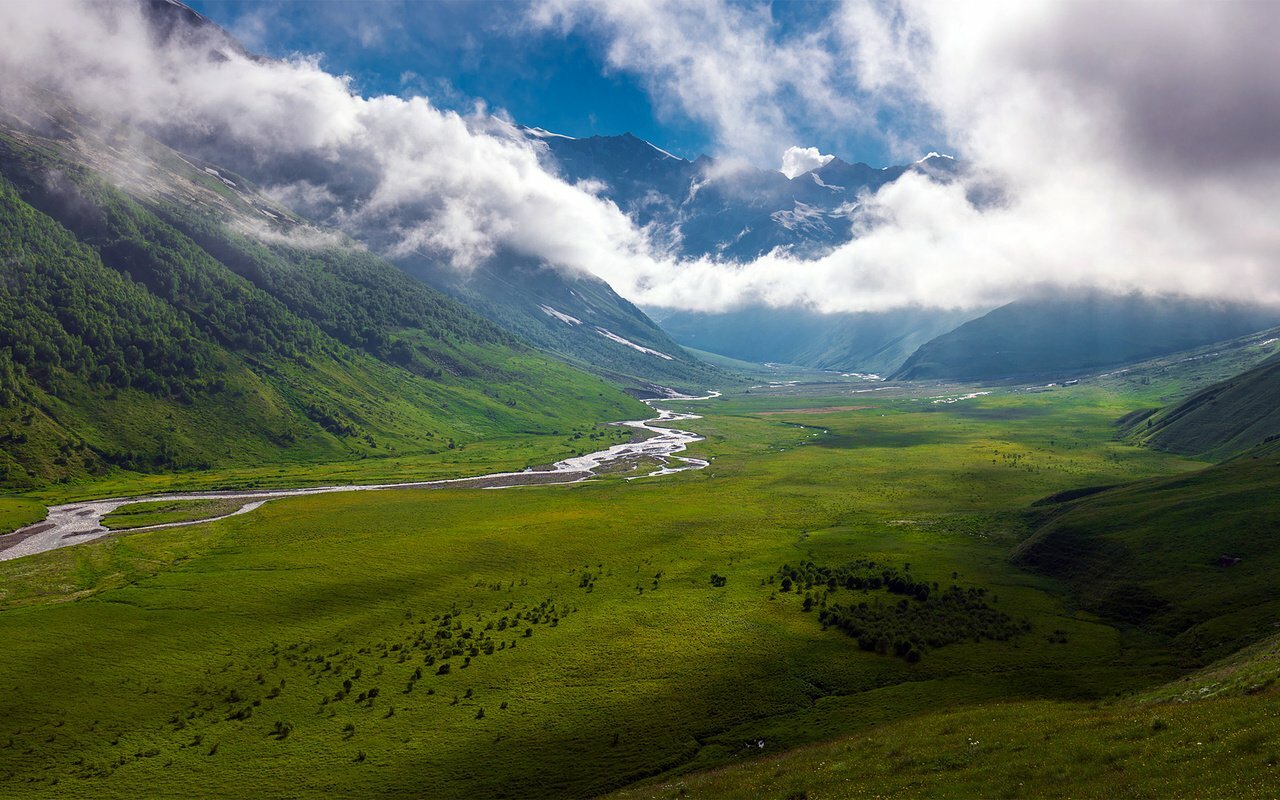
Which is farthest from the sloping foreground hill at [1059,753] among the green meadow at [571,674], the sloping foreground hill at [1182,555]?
the sloping foreground hill at [1182,555]

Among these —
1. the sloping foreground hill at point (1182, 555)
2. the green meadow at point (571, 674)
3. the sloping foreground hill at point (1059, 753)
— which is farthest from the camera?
the sloping foreground hill at point (1182, 555)

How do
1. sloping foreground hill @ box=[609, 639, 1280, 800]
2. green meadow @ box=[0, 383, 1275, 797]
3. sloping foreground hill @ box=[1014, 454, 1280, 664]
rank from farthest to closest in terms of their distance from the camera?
1. sloping foreground hill @ box=[1014, 454, 1280, 664]
2. green meadow @ box=[0, 383, 1275, 797]
3. sloping foreground hill @ box=[609, 639, 1280, 800]

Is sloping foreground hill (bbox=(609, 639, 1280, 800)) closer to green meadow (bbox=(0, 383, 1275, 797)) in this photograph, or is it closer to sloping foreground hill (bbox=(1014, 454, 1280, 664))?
green meadow (bbox=(0, 383, 1275, 797))

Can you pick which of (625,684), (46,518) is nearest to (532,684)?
(625,684)

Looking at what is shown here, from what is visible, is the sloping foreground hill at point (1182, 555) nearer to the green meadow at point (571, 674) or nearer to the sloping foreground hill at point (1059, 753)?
the green meadow at point (571, 674)

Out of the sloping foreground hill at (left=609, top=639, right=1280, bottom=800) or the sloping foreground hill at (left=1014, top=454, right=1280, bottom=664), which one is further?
the sloping foreground hill at (left=1014, top=454, right=1280, bottom=664)

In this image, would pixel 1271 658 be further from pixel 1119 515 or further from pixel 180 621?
pixel 180 621

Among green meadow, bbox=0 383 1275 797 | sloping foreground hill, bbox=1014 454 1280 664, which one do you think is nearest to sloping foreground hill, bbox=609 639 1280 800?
green meadow, bbox=0 383 1275 797

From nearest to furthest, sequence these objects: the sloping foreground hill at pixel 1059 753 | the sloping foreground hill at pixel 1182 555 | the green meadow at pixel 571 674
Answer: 1. the sloping foreground hill at pixel 1059 753
2. the green meadow at pixel 571 674
3. the sloping foreground hill at pixel 1182 555
